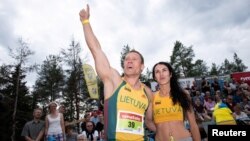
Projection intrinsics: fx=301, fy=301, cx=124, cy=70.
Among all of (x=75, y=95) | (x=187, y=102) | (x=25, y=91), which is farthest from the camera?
(x=75, y=95)

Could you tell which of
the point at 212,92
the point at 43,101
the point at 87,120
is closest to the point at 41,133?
the point at 87,120

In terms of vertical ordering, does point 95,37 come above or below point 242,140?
above

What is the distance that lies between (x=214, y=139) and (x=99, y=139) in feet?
20.7

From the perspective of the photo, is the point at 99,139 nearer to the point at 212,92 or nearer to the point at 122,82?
the point at 122,82

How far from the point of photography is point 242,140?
20.0ft

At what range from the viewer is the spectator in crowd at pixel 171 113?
5172mm

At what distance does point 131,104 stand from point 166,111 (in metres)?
1.37

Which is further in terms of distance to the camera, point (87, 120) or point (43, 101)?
point (43, 101)

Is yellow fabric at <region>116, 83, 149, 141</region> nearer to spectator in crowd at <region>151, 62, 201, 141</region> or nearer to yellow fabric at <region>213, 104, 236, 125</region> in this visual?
spectator in crowd at <region>151, 62, 201, 141</region>

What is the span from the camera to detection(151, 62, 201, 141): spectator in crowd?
17.0 feet

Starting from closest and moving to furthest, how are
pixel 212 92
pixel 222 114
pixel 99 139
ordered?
pixel 99 139, pixel 222 114, pixel 212 92

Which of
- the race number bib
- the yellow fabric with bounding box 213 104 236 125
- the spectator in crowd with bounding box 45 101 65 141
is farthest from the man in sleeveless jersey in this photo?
the yellow fabric with bounding box 213 104 236 125

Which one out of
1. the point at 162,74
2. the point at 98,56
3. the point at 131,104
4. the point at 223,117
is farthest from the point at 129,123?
the point at 223,117

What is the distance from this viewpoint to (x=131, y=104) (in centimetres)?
409
